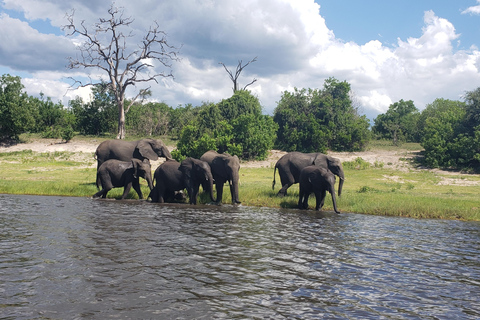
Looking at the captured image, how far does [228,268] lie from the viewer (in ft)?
33.1

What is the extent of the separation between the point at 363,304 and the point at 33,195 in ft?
65.5

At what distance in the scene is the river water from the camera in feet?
25.3

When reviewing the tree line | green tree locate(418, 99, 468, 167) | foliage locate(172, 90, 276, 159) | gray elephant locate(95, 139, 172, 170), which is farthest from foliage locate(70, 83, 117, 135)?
green tree locate(418, 99, 468, 167)

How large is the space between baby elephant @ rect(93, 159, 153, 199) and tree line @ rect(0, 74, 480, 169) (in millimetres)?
15331

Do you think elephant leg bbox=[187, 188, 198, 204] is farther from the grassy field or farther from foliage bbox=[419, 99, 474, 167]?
foliage bbox=[419, 99, 474, 167]

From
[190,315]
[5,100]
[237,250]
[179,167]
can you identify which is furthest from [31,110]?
[190,315]

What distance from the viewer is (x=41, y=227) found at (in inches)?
553

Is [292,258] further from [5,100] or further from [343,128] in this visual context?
[5,100]

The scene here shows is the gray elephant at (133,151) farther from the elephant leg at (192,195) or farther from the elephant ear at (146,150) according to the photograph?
the elephant leg at (192,195)

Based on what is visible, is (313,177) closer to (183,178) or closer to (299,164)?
(299,164)

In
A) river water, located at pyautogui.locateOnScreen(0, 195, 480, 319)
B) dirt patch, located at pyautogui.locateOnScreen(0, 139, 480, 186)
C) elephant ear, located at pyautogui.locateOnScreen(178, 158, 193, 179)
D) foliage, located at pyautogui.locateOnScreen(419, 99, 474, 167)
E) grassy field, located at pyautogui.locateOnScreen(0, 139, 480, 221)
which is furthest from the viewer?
dirt patch, located at pyautogui.locateOnScreen(0, 139, 480, 186)

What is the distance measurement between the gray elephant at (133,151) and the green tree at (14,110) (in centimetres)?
2472

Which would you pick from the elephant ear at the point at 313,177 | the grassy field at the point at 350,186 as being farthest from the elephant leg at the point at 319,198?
the elephant ear at the point at 313,177

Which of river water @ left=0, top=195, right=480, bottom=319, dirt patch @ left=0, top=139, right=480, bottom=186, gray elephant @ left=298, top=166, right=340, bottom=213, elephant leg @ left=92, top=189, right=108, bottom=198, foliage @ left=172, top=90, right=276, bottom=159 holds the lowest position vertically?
river water @ left=0, top=195, right=480, bottom=319
